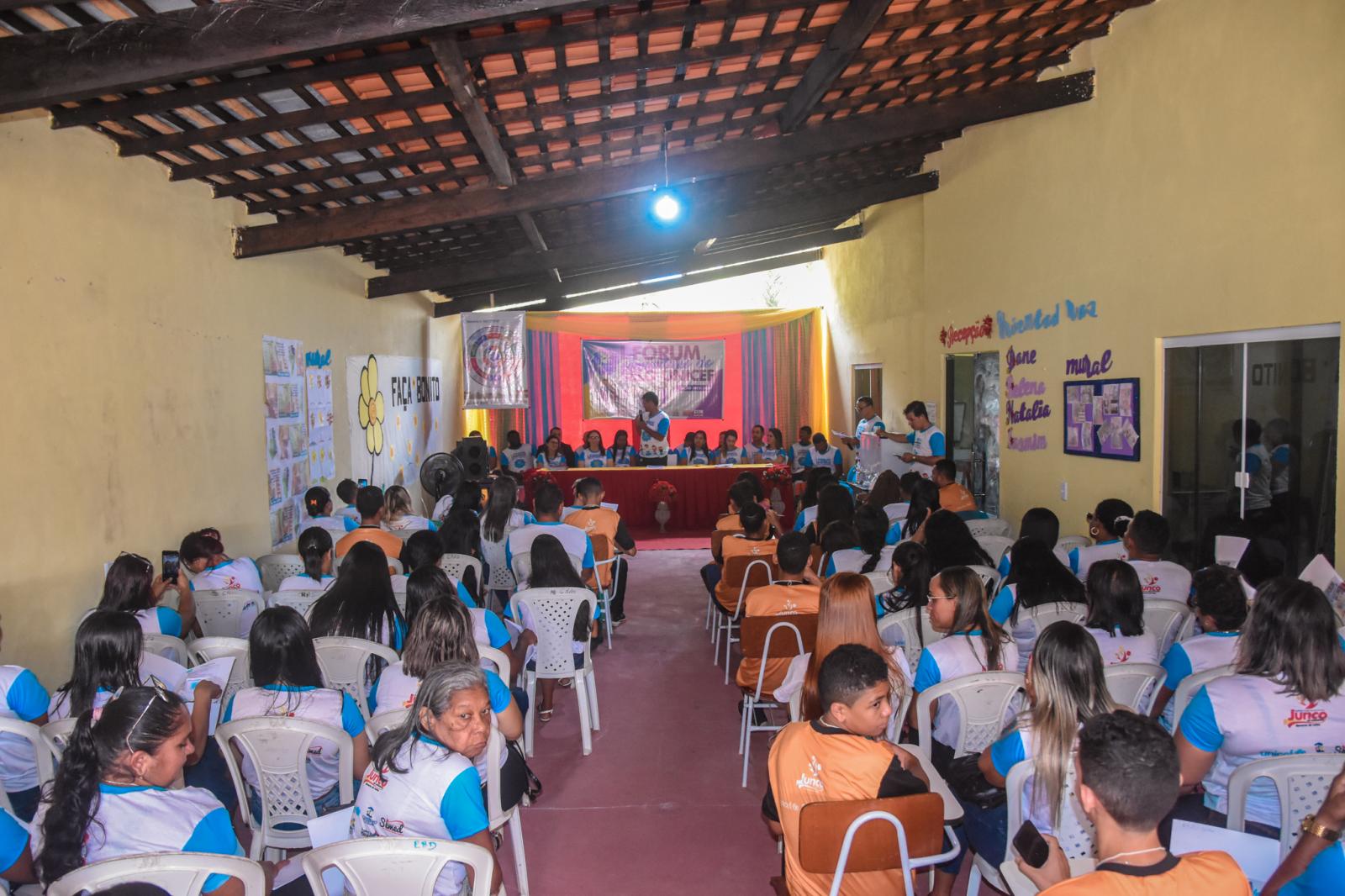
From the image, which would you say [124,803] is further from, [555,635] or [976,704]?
[555,635]

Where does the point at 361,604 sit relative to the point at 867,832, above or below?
above

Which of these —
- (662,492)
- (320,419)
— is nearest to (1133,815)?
(320,419)

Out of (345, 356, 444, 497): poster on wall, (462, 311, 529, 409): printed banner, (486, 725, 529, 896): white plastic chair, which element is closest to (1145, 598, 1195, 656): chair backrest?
(486, 725, 529, 896): white plastic chair

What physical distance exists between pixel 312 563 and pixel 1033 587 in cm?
354

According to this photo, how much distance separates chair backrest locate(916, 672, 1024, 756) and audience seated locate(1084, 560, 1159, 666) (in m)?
0.47

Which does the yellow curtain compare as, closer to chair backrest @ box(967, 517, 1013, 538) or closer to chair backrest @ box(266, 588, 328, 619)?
chair backrest @ box(967, 517, 1013, 538)

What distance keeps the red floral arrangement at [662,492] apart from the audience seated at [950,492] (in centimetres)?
530

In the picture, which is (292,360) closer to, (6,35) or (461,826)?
(6,35)

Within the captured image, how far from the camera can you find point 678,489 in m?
11.6

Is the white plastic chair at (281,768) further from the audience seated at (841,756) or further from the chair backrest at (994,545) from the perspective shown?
the chair backrest at (994,545)

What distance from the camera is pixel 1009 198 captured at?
25.0ft

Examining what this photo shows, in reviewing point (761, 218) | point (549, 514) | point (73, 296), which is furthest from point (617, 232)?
point (73, 296)

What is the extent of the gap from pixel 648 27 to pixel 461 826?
3.84 m

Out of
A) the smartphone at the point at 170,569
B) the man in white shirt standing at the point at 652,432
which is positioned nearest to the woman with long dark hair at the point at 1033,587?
the smartphone at the point at 170,569
